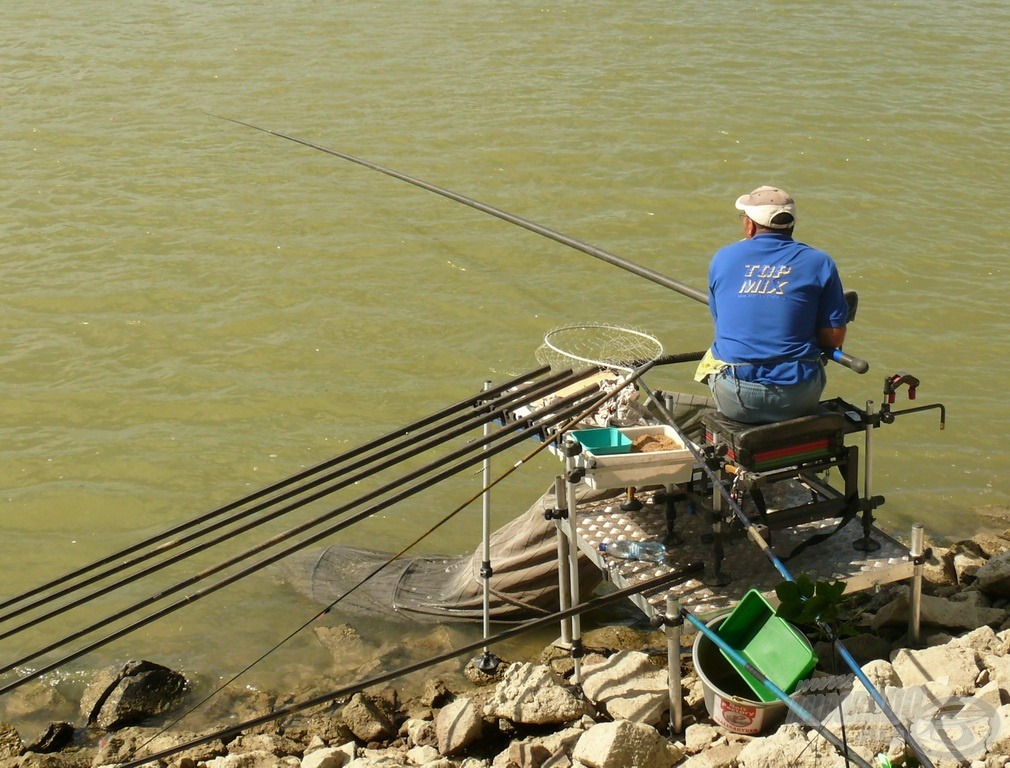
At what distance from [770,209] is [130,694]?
10.8ft

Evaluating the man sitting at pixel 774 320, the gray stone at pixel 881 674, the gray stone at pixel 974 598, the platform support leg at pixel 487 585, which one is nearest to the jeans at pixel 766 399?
the man sitting at pixel 774 320

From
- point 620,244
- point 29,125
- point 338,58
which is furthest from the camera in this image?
point 338,58

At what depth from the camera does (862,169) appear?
10.9 meters

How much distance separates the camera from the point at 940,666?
4.11 m

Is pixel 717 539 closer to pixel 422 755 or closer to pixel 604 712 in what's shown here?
pixel 604 712

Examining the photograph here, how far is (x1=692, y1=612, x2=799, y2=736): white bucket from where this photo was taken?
13.3 ft

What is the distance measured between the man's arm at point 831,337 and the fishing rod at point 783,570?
23.9 inches

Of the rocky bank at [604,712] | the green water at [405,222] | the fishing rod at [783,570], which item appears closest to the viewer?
the fishing rod at [783,570]

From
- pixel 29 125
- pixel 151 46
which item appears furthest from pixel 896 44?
pixel 29 125

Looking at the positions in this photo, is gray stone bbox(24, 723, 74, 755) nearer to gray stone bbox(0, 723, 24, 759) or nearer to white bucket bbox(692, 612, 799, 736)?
gray stone bbox(0, 723, 24, 759)

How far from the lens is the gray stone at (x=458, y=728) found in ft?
14.5

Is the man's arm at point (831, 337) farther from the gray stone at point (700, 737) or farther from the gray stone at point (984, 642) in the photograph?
the gray stone at point (700, 737)

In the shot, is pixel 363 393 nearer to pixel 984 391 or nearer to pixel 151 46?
pixel 984 391

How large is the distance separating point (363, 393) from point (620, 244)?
2.76 m
